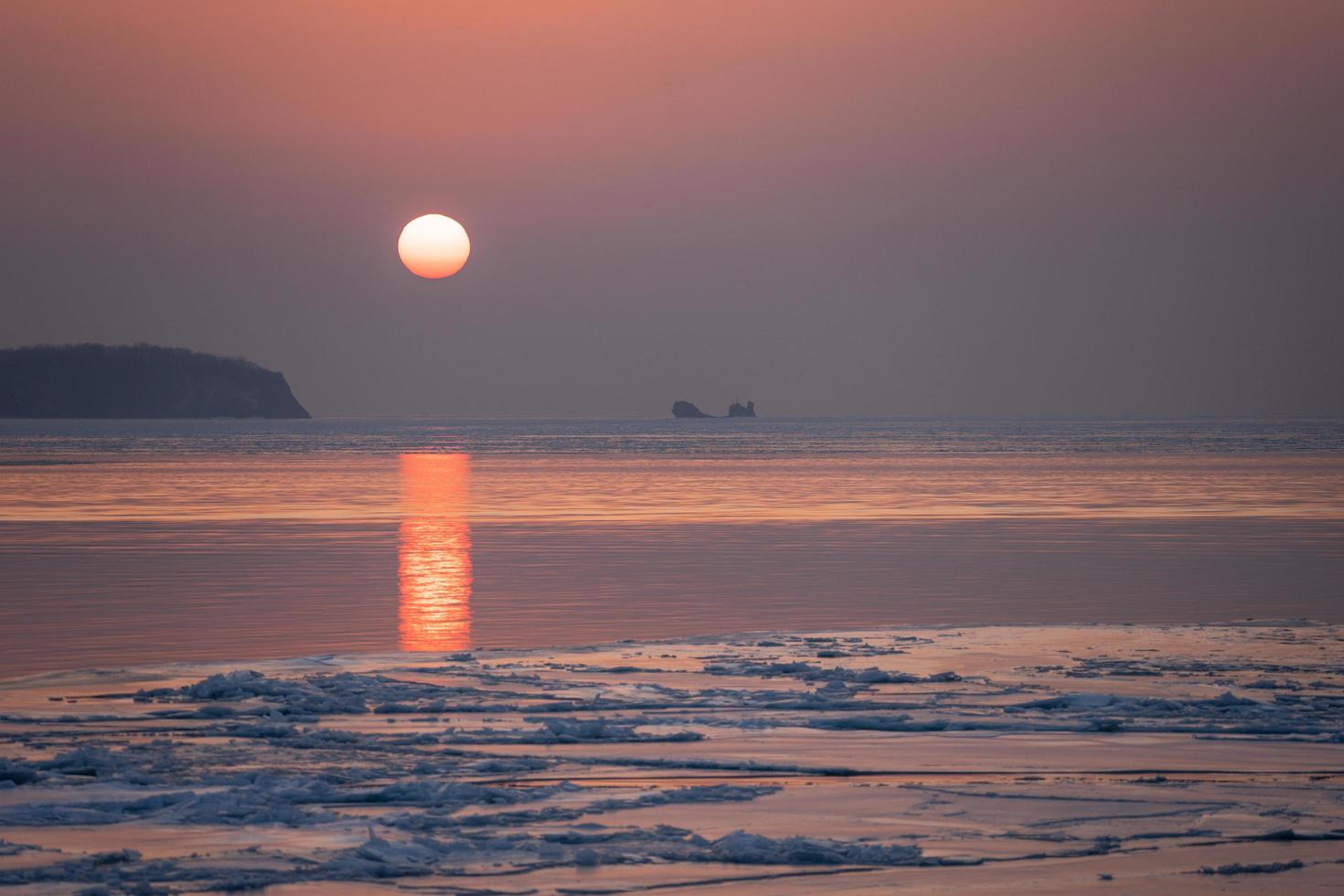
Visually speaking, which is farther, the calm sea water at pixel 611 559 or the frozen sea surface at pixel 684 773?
the calm sea water at pixel 611 559

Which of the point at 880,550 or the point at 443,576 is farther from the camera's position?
the point at 880,550

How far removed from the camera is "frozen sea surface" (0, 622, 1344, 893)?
26.0ft

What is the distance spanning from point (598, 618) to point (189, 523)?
18.7 m

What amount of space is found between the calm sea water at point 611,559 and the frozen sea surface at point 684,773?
285 cm

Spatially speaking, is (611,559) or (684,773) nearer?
(684,773)

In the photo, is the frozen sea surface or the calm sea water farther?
the calm sea water

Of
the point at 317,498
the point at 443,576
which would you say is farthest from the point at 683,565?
the point at 317,498

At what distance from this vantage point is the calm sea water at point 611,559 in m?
17.7

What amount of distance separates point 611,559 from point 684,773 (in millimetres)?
15304

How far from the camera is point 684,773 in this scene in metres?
10.1

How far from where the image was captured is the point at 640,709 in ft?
40.1

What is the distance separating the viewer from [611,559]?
83.1 ft

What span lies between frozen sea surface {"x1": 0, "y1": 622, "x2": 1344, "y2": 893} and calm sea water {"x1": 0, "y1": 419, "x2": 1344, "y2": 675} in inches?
112

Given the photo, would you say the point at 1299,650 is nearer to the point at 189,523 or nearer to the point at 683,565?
the point at 683,565
